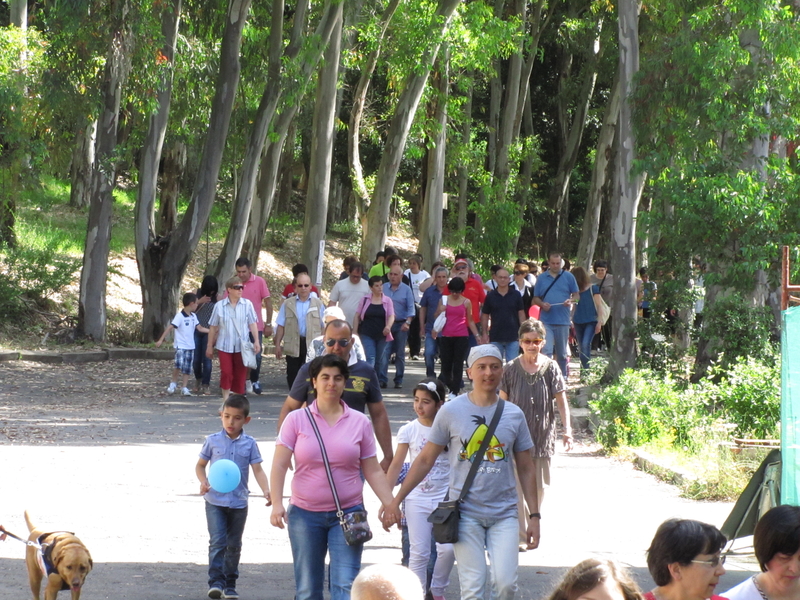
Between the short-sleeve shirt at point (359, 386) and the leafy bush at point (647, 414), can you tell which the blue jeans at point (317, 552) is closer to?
the short-sleeve shirt at point (359, 386)

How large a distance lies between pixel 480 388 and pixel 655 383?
7.74 m

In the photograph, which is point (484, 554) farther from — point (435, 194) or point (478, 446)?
point (435, 194)

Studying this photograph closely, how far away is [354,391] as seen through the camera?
279 inches

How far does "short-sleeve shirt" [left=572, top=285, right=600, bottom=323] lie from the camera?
18.3m

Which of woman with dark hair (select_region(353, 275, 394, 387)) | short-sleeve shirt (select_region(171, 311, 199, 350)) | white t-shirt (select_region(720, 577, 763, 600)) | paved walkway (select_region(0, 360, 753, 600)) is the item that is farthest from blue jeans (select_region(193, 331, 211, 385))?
white t-shirt (select_region(720, 577, 763, 600))

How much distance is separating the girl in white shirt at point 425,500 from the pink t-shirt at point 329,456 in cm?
90

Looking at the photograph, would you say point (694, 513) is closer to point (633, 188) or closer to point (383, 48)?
point (633, 188)

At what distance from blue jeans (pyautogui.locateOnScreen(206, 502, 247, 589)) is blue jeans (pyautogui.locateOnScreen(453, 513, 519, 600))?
4.98 feet

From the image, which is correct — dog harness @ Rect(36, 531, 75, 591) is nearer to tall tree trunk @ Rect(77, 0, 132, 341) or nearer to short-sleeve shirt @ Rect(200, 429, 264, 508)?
short-sleeve shirt @ Rect(200, 429, 264, 508)

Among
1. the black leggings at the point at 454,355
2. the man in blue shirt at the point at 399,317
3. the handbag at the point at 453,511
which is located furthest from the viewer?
the man in blue shirt at the point at 399,317

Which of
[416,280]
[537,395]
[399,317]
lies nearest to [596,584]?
[537,395]

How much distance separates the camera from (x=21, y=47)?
76.0ft

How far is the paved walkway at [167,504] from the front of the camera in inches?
290

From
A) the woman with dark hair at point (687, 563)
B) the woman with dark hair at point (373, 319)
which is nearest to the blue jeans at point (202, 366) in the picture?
the woman with dark hair at point (373, 319)
